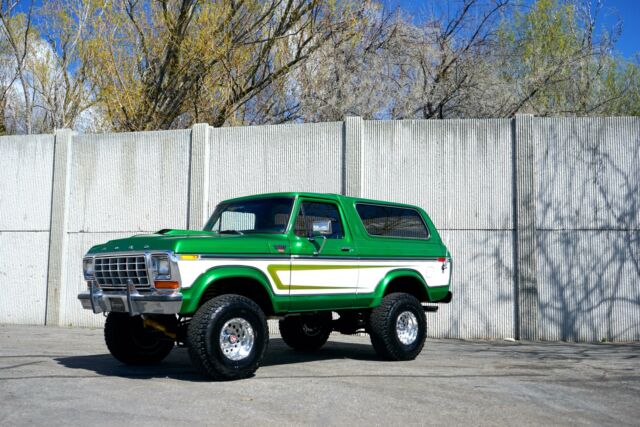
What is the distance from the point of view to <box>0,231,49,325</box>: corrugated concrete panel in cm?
1611

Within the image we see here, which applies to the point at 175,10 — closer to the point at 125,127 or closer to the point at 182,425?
the point at 125,127

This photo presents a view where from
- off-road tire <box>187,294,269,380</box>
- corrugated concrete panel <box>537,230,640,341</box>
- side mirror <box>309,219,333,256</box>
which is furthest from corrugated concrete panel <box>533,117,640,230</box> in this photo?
off-road tire <box>187,294,269,380</box>

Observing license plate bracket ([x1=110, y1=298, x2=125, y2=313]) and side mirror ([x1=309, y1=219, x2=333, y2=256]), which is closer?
license plate bracket ([x1=110, y1=298, x2=125, y2=313])

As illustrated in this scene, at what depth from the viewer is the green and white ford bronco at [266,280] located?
24.5ft

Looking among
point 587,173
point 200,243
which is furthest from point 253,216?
point 587,173

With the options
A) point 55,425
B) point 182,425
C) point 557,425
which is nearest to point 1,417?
point 55,425

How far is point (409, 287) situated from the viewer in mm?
10188

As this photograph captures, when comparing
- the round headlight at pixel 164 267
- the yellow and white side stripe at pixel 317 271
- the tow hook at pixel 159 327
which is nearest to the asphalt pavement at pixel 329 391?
the tow hook at pixel 159 327

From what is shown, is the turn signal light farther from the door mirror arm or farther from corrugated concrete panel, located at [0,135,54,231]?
corrugated concrete panel, located at [0,135,54,231]

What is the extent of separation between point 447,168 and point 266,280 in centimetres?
739

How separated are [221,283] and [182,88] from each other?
40.7 ft

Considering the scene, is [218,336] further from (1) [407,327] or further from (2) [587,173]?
(2) [587,173]

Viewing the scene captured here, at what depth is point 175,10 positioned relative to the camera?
63.4ft

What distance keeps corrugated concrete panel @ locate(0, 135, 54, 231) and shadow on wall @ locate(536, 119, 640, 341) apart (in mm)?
11108
